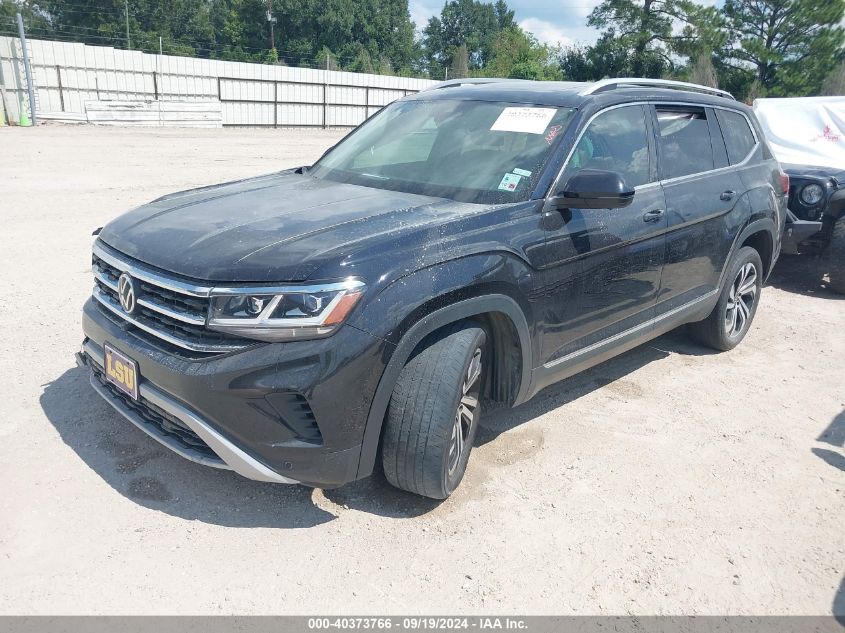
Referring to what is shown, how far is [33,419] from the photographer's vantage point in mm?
3922

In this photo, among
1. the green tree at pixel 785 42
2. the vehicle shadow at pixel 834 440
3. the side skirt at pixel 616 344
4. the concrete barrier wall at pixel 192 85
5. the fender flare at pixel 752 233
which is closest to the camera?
the side skirt at pixel 616 344

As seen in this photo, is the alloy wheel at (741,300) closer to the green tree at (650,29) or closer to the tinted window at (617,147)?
the tinted window at (617,147)

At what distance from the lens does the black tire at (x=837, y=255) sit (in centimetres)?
714

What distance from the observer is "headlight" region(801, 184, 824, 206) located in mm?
7293

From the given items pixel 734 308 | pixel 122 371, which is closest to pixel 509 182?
pixel 122 371

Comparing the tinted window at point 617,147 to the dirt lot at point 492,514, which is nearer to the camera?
the dirt lot at point 492,514

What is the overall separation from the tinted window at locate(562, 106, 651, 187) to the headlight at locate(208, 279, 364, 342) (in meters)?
1.60

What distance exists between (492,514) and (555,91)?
8.00 feet

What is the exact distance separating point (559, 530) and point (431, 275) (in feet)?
4.30

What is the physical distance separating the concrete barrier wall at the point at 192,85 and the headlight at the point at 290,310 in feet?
80.9

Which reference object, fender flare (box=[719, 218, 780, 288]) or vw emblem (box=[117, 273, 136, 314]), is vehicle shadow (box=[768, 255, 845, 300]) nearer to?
fender flare (box=[719, 218, 780, 288])

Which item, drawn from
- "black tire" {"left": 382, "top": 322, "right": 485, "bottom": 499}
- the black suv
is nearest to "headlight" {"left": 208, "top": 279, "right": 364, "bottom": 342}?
the black suv

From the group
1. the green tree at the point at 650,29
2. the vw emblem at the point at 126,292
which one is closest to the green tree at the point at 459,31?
the green tree at the point at 650,29

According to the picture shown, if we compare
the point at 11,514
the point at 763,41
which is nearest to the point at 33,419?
the point at 11,514
